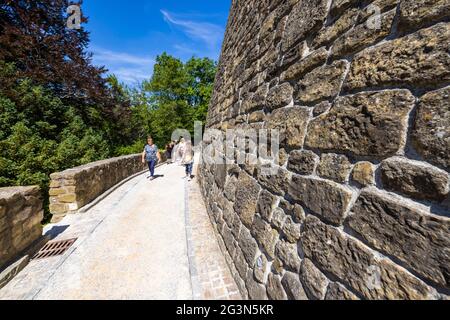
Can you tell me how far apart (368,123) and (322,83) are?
1.68ft

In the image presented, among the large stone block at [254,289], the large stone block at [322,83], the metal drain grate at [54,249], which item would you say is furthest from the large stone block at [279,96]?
the metal drain grate at [54,249]

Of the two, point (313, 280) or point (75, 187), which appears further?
point (75, 187)

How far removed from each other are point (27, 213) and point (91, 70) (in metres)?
12.5

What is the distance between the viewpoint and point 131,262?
272 cm

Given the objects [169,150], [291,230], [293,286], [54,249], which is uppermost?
[291,230]

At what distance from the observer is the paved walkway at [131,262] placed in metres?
2.23

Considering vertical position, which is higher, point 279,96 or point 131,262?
point 279,96

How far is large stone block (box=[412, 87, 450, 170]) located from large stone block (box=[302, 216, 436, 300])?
1.70ft

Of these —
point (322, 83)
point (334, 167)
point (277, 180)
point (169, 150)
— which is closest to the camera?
point (334, 167)

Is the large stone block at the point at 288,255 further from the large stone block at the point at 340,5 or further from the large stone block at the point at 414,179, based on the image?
the large stone block at the point at 340,5

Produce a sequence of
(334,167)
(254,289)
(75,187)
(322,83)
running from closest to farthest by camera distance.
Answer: (334,167), (322,83), (254,289), (75,187)

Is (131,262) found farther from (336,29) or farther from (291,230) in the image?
(336,29)

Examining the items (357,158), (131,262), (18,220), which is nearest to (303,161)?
(357,158)
